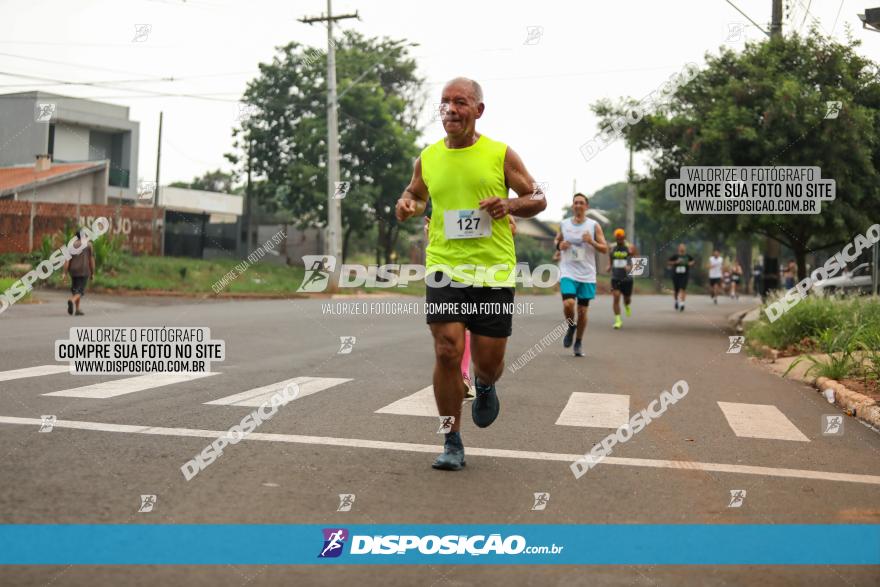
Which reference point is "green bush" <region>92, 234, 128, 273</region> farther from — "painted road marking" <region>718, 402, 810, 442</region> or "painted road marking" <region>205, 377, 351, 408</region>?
"painted road marking" <region>718, 402, 810, 442</region>

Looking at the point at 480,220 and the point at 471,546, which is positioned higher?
the point at 480,220

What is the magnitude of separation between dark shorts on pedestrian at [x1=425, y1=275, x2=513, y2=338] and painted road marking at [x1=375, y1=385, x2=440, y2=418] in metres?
1.87

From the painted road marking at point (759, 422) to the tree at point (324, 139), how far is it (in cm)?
3266

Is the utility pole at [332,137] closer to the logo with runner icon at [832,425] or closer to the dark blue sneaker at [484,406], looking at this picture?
the logo with runner icon at [832,425]

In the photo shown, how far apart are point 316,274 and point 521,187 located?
105 ft

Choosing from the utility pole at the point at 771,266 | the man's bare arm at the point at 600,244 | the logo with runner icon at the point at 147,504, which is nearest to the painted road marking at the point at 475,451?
the logo with runner icon at the point at 147,504

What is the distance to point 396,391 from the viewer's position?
836cm

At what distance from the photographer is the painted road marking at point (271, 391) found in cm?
739

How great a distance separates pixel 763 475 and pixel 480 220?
2142mm

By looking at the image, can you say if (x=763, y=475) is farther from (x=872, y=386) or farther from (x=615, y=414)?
(x=872, y=386)

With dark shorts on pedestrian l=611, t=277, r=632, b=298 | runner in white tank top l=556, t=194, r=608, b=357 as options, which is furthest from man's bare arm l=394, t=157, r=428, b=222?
dark shorts on pedestrian l=611, t=277, r=632, b=298

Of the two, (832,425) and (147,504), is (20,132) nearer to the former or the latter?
(832,425)

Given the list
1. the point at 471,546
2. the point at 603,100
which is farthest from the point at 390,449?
the point at 603,100

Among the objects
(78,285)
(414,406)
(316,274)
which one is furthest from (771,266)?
(316,274)
